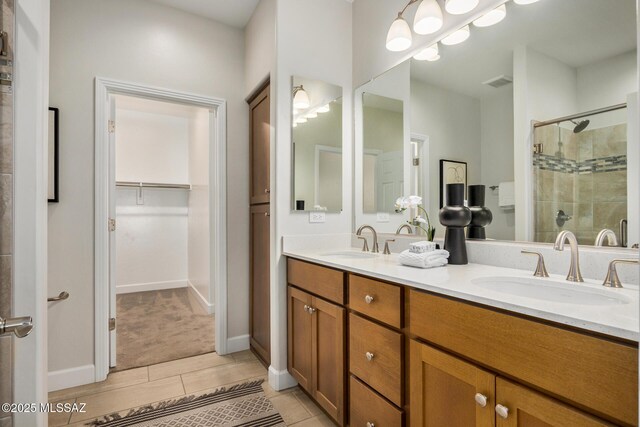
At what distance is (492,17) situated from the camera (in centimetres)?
154

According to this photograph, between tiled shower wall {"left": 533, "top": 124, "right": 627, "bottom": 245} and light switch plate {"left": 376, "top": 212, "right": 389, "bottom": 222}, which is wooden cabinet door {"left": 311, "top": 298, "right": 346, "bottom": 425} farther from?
tiled shower wall {"left": 533, "top": 124, "right": 627, "bottom": 245}

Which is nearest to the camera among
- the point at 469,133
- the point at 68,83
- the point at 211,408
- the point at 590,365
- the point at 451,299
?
the point at 590,365

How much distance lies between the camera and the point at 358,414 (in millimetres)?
1482

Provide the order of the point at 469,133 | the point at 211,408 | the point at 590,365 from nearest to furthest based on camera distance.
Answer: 1. the point at 590,365
2. the point at 469,133
3. the point at 211,408

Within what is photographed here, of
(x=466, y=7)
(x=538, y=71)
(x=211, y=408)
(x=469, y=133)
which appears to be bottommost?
(x=211, y=408)

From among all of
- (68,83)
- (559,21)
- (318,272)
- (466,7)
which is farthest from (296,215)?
(68,83)

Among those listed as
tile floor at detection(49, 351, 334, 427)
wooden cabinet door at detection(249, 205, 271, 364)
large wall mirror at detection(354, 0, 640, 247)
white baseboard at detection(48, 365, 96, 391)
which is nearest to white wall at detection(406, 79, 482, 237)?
large wall mirror at detection(354, 0, 640, 247)

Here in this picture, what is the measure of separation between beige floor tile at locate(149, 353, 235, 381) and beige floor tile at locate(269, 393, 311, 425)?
71 centimetres

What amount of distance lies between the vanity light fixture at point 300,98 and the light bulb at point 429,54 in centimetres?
75

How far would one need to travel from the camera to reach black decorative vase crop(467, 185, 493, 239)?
158cm

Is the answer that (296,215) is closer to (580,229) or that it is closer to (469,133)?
(469,133)

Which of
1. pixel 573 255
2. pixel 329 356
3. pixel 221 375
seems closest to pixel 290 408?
pixel 329 356

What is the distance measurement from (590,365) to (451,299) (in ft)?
1.24

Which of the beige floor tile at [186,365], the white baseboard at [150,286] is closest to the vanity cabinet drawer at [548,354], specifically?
the beige floor tile at [186,365]
